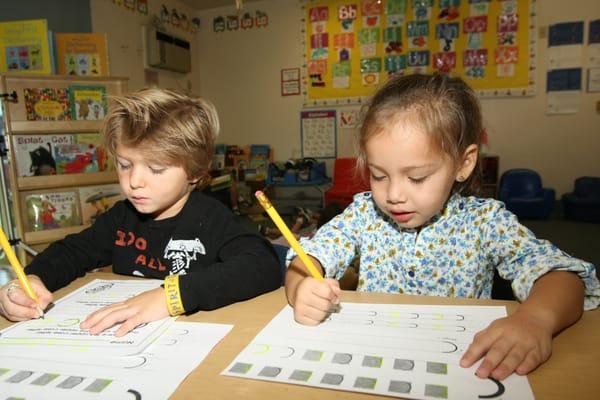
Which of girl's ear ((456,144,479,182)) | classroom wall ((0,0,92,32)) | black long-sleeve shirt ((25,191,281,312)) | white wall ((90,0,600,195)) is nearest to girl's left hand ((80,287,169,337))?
black long-sleeve shirt ((25,191,281,312))

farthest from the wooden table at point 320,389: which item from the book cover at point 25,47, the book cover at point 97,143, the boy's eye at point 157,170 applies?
the book cover at point 25,47

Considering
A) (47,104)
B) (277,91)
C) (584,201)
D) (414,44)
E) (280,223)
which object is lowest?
(584,201)

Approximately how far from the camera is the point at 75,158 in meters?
2.51

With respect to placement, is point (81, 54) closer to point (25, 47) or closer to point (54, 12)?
point (25, 47)

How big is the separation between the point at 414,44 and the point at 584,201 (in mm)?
1963

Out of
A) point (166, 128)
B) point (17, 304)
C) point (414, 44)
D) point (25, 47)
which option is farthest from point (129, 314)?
point (414, 44)

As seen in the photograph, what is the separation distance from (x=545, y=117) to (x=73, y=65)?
3.71 metres

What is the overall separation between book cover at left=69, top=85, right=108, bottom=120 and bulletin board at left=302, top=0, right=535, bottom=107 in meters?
2.15

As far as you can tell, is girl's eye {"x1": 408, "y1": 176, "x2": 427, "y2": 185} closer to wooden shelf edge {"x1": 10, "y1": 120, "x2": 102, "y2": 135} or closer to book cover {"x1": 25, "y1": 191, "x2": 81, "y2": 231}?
wooden shelf edge {"x1": 10, "y1": 120, "x2": 102, "y2": 135}

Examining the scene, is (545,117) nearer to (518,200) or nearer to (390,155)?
(518,200)

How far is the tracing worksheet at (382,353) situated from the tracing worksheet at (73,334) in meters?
0.14

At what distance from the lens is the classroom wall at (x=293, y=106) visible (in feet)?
12.4

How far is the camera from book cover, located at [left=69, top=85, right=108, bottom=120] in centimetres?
247

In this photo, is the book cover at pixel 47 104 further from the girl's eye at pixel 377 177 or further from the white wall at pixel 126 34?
the girl's eye at pixel 377 177
